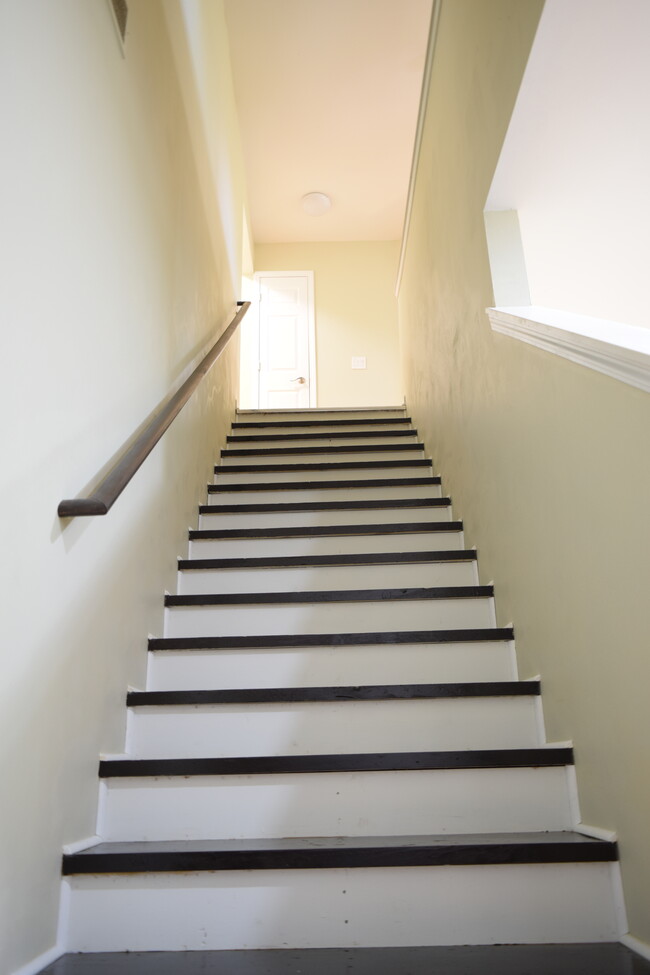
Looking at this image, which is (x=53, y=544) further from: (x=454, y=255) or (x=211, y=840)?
(x=454, y=255)

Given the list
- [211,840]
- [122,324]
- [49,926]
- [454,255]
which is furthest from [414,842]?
[454,255]

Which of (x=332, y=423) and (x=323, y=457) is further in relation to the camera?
(x=332, y=423)

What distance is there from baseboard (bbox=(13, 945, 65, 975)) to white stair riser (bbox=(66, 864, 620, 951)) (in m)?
0.04

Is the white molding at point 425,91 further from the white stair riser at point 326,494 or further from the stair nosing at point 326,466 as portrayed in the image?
the white stair riser at point 326,494

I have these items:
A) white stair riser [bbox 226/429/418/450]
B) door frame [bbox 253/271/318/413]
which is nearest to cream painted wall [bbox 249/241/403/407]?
door frame [bbox 253/271/318/413]

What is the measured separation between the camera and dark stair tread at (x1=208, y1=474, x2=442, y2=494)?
10.9 ft

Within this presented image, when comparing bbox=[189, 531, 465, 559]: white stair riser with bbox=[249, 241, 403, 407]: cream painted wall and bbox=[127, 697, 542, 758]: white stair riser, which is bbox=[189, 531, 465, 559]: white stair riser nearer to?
bbox=[127, 697, 542, 758]: white stair riser

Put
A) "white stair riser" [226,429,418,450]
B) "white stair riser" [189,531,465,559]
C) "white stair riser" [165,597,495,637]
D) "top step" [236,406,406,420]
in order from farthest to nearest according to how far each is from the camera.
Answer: "top step" [236,406,406,420] < "white stair riser" [226,429,418,450] < "white stair riser" [189,531,465,559] < "white stair riser" [165,597,495,637]

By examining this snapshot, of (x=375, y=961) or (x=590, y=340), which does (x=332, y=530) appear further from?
(x=375, y=961)

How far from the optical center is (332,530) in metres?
2.79

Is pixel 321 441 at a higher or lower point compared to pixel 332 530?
higher

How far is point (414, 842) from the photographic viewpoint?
1.50 m

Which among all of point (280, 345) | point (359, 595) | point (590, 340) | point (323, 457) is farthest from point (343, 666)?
point (280, 345)

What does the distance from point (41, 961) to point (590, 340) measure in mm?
1613
